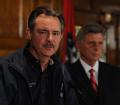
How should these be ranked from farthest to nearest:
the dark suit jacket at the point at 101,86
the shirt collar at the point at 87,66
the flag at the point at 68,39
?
the flag at the point at 68,39 < the shirt collar at the point at 87,66 < the dark suit jacket at the point at 101,86

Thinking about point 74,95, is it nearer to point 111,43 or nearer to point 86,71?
point 86,71

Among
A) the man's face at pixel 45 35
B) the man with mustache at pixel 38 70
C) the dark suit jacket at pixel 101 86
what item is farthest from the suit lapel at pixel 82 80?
the man's face at pixel 45 35

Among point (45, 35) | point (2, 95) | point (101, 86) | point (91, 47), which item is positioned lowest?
point (101, 86)

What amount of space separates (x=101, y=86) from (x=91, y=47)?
0.30 m

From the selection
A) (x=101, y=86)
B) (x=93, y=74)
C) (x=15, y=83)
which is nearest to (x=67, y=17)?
(x=93, y=74)

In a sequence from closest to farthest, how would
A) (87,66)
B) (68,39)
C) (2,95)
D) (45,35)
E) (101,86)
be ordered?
(2,95) → (45,35) → (101,86) → (87,66) → (68,39)

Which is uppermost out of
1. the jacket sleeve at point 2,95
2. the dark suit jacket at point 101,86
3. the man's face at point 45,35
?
the man's face at point 45,35

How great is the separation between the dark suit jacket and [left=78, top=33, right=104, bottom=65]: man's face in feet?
0.22

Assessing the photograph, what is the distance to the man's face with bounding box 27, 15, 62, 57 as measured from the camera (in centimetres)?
180

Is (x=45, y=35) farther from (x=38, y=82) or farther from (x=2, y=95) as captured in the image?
(x=2, y=95)

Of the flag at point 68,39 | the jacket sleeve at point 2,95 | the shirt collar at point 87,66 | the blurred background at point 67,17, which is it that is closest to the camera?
the jacket sleeve at point 2,95

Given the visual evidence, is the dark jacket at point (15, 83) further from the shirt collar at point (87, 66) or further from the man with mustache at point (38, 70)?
the shirt collar at point (87, 66)

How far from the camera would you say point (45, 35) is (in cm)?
180

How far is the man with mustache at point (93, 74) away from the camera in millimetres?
2260
